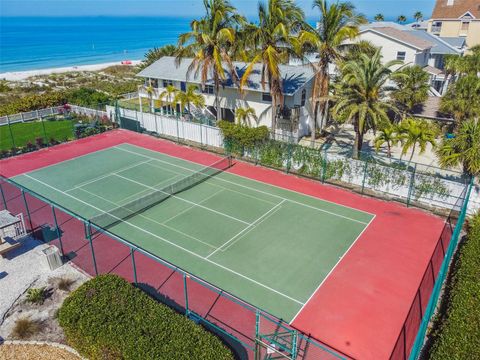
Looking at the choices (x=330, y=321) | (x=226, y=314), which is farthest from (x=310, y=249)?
(x=226, y=314)

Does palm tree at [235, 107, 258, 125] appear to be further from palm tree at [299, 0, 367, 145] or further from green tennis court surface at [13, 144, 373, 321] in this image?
green tennis court surface at [13, 144, 373, 321]

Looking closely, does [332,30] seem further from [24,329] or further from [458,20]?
[458,20]

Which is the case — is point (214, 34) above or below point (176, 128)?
above

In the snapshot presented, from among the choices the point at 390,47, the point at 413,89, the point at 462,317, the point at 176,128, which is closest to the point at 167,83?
the point at 176,128

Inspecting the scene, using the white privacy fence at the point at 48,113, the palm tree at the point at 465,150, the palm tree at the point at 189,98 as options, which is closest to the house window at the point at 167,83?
the palm tree at the point at 189,98

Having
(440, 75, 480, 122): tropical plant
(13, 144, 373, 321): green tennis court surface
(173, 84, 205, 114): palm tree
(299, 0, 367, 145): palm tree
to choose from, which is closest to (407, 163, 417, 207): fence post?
(13, 144, 373, 321): green tennis court surface

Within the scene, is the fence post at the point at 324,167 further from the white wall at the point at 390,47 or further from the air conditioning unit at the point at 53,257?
the white wall at the point at 390,47

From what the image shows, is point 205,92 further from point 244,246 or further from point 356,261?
point 356,261
